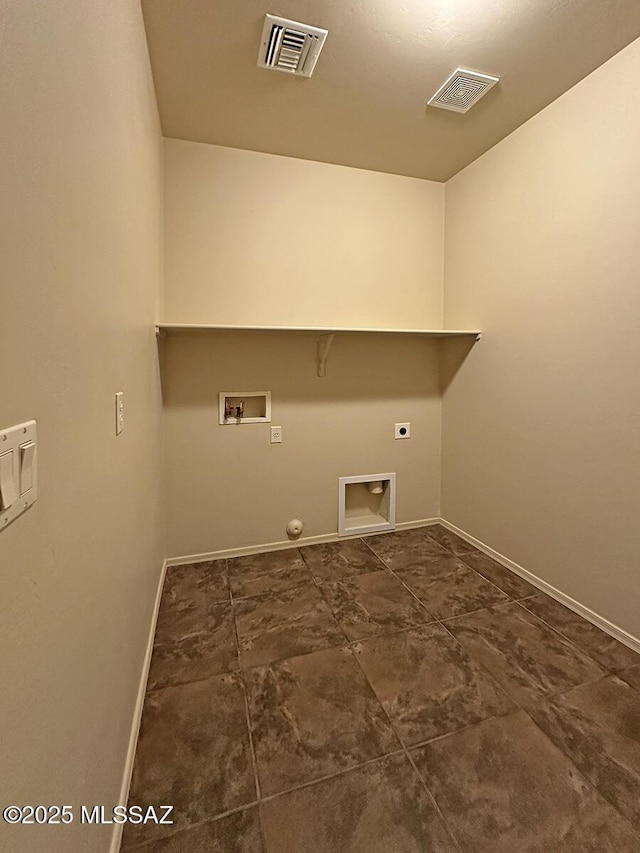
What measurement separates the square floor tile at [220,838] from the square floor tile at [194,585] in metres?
1.05

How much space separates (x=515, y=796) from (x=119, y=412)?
5.29 ft

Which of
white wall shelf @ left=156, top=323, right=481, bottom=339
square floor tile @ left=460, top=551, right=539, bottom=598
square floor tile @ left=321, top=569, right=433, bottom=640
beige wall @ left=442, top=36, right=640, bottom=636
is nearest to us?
beige wall @ left=442, top=36, right=640, bottom=636

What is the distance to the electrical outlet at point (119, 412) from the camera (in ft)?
3.50

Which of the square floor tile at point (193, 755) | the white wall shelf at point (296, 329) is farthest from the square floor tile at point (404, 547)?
the white wall shelf at point (296, 329)

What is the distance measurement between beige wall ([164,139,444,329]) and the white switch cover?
79.2 inches

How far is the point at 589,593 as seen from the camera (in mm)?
1895

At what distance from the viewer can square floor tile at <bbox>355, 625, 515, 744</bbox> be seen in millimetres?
1348

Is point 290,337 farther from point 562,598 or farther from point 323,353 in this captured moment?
→ point 562,598

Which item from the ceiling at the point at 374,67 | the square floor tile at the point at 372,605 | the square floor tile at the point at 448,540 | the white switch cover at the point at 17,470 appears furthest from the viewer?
the square floor tile at the point at 448,540

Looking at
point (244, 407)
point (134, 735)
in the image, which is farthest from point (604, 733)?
point (244, 407)

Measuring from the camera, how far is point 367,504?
2.99 meters

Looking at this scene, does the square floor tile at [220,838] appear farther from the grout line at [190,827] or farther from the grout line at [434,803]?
the grout line at [434,803]

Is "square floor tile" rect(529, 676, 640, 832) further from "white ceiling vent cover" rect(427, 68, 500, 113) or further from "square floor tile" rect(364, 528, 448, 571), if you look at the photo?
"white ceiling vent cover" rect(427, 68, 500, 113)

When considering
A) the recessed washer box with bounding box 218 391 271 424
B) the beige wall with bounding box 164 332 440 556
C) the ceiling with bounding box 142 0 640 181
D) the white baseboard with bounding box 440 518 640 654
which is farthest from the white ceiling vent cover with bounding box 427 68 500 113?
the white baseboard with bounding box 440 518 640 654
